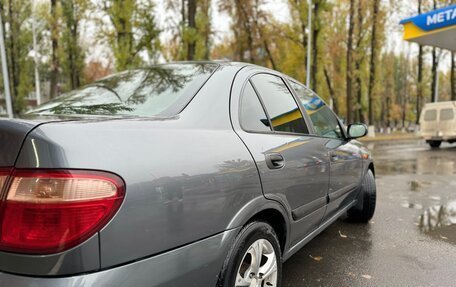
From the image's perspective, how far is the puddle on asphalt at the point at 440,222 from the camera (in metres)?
3.88

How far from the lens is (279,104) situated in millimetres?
2633

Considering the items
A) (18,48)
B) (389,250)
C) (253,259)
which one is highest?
(18,48)

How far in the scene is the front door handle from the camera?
82.7 inches

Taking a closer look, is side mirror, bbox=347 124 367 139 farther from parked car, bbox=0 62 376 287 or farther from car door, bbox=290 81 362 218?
parked car, bbox=0 62 376 287

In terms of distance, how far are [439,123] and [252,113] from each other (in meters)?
17.3

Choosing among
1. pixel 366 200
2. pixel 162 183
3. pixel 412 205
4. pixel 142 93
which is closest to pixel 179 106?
pixel 142 93

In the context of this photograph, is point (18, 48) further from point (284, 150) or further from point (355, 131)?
point (284, 150)

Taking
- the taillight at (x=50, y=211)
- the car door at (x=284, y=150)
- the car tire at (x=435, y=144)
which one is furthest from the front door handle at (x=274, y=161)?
the car tire at (x=435, y=144)

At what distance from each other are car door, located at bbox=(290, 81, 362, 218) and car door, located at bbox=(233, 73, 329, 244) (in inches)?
7.4

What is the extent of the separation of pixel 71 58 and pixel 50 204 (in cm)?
2334

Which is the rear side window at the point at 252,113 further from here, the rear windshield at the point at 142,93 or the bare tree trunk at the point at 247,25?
the bare tree trunk at the point at 247,25

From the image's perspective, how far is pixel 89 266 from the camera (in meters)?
1.24

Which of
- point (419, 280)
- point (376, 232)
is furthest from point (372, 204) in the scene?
point (419, 280)

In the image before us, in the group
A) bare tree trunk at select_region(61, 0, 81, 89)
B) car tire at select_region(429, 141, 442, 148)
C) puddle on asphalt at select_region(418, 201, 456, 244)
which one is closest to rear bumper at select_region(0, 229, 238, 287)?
puddle on asphalt at select_region(418, 201, 456, 244)
